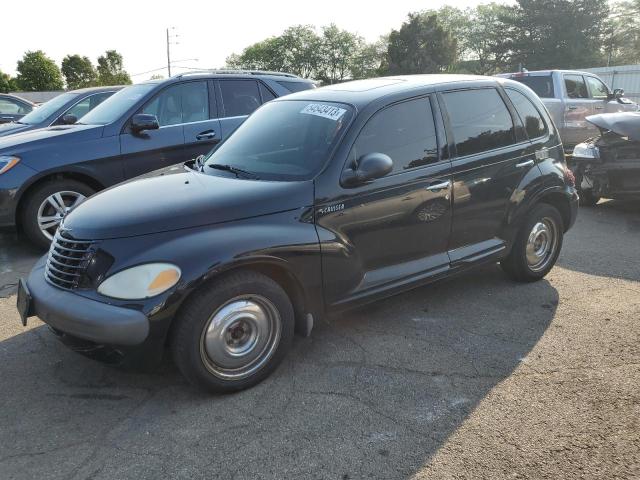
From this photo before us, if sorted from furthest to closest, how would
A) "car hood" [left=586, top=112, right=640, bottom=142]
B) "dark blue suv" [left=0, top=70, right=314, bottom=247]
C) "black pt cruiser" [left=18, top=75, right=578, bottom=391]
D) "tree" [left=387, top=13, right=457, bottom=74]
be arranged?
"tree" [left=387, top=13, right=457, bottom=74] → "car hood" [left=586, top=112, right=640, bottom=142] → "dark blue suv" [left=0, top=70, right=314, bottom=247] → "black pt cruiser" [left=18, top=75, right=578, bottom=391]

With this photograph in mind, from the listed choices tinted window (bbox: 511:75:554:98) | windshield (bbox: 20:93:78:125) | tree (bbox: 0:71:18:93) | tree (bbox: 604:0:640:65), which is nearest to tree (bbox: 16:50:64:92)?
tree (bbox: 0:71:18:93)

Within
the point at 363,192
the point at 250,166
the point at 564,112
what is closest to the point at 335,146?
the point at 363,192

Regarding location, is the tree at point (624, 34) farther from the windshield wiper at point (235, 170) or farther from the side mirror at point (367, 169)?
the windshield wiper at point (235, 170)

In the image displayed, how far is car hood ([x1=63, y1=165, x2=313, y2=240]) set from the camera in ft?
9.61

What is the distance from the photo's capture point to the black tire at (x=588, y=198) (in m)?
7.93

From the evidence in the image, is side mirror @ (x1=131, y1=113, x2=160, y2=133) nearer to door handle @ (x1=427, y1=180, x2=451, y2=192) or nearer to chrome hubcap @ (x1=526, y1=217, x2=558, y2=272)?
door handle @ (x1=427, y1=180, x2=451, y2=192)

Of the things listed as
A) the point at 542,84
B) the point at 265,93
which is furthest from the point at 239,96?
the point at 542,84

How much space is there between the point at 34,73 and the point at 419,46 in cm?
4328

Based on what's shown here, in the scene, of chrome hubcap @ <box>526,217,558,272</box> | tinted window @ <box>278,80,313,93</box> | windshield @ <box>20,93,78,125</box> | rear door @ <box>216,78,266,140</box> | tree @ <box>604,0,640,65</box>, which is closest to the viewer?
chrome hubcap @ <box>526,217,558,272</box>

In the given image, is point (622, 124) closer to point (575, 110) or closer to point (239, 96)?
point (575, 110)

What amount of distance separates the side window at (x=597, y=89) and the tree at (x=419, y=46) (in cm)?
5632

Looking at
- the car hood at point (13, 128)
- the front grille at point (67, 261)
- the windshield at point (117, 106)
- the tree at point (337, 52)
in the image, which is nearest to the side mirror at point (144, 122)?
the windshield at point (117, 106)

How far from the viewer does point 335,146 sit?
345 centimetres

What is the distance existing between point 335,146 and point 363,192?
13.5 inches
